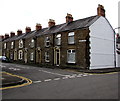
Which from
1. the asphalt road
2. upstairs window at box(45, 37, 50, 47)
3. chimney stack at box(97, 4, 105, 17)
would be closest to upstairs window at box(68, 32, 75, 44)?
upstairs window at box(45, 37, 50, 47)

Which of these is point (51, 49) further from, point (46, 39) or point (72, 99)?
point (72, 99)

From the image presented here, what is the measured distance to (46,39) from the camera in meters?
26.2

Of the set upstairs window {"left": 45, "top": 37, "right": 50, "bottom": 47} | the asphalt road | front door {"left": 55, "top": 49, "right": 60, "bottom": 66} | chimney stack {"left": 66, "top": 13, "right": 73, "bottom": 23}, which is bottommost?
the asphalt road

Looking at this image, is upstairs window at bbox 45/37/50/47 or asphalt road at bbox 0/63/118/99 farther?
upstairs window at bbox 45/37/50/47

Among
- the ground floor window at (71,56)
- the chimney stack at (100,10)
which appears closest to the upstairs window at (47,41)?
the ground floor window at (71,56)

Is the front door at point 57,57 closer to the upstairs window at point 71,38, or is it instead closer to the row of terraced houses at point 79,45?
the row of terraced houses at point 79,45

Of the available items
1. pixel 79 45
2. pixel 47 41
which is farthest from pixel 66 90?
pixel 47 41

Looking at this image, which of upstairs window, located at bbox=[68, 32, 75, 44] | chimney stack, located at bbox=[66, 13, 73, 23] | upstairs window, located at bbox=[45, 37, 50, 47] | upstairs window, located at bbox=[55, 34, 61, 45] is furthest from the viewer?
chimney stack, located at bbox=[66, 13, 73, 23]

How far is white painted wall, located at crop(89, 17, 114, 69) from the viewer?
64.9 feet

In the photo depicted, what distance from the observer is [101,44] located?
21.6m

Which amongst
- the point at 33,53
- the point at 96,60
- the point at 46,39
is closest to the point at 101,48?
the point at 96,60

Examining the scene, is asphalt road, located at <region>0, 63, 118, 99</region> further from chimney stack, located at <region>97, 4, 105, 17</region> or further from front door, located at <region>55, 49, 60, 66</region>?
chimney stack, located at <region>97, 4, 105, 17</region>

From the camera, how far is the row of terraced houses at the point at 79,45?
19391mm

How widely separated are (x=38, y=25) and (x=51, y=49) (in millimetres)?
11116
